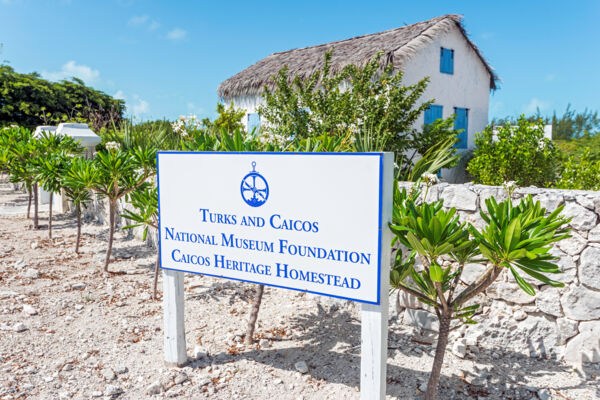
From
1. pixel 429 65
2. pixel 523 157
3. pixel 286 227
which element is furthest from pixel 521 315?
pixel 429 65

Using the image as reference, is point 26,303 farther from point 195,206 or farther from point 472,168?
point 472,168

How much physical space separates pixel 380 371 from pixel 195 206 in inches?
66.9

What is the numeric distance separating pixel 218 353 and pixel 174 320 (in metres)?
0.50

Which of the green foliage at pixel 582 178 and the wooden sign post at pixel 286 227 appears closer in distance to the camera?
the wooden sign post at pixel 286 227

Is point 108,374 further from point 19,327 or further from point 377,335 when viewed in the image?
point 377,335

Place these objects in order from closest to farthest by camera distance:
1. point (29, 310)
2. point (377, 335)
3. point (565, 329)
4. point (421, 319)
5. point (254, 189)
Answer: point (377, 335) → point (254, 189) → point (565, 329) → point (421, 319) → point (29, 310)

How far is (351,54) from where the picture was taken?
497 inches

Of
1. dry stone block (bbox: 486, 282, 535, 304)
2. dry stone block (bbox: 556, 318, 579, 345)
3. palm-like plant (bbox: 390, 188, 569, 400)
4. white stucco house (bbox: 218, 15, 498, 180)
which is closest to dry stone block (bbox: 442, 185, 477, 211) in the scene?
dry stone block (bbox: 486, 282, 535, 304)

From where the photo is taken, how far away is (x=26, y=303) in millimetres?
4598

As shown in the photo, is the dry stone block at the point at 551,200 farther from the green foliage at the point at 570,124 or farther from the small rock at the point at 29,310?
the green foliage at the point at 570,124

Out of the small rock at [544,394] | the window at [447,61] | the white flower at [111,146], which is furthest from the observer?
the window at [447,61]

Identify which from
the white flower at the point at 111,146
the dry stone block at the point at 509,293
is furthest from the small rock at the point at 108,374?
the dry stone block at the point at 509,293

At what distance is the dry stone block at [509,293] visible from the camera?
11.9 ft

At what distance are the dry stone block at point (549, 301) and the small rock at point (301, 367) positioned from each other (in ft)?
6.38
